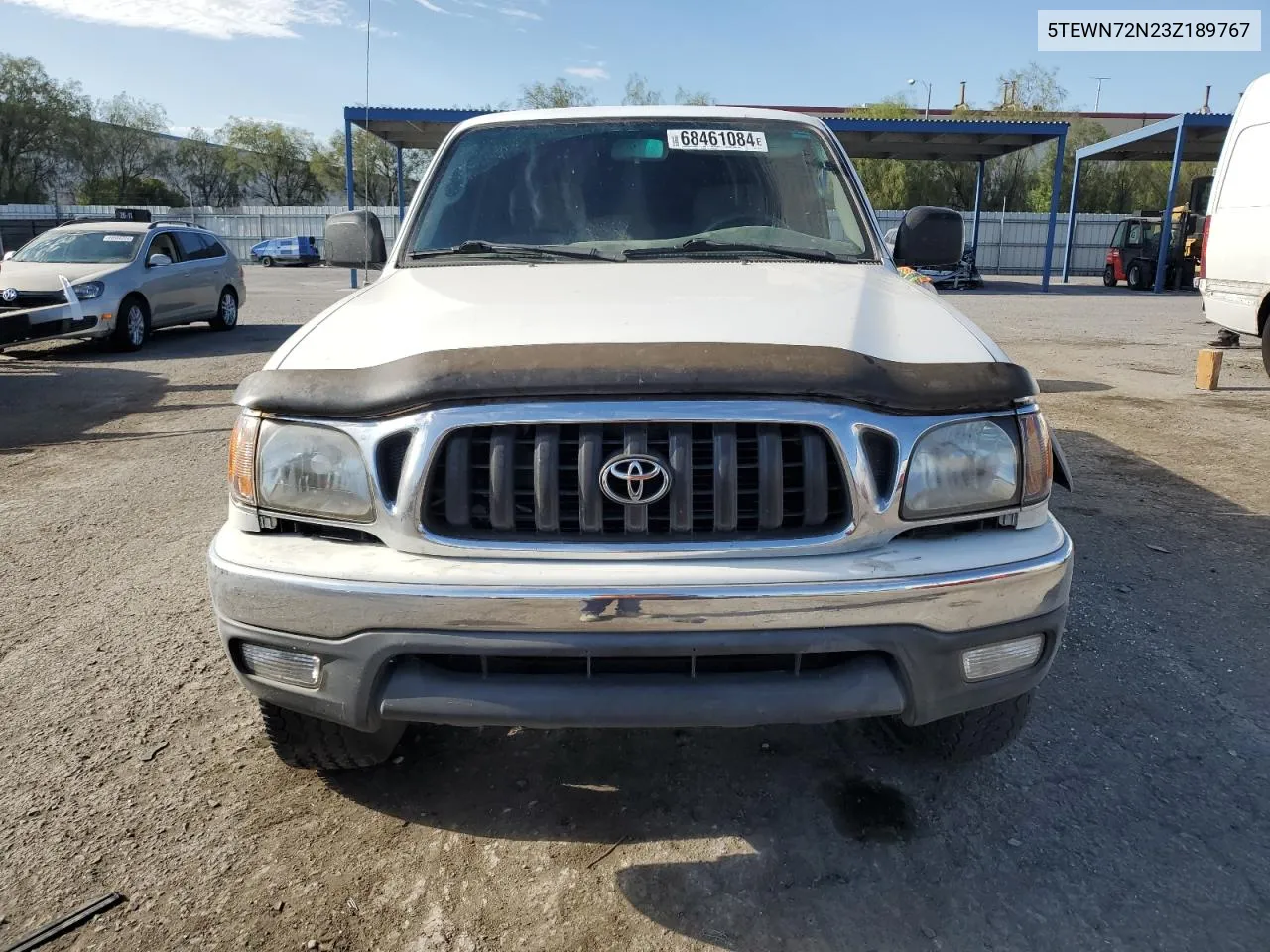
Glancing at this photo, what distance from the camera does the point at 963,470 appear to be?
2.08 m

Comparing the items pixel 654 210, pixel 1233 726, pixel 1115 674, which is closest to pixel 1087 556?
pixel 1115 674

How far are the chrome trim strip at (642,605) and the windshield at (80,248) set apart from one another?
1176 cm

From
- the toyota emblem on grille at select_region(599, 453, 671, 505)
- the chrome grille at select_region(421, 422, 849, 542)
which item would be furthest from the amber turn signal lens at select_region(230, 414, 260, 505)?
the toyota emblem on grille at select_region(599, 453, 671, 505)

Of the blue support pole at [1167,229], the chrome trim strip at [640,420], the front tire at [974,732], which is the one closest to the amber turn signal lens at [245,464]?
the chrome trim strip at [640,420]

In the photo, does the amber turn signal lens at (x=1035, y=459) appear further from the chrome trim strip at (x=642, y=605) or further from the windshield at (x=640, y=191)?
the windshield at (x=640, y=191)

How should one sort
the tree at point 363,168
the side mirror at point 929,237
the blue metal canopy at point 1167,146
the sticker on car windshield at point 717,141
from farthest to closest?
1. the tree at point 363,168
2. the blue metal canopy at point 1167,146
3. the side mirror at point 929,237
4. the sticker on car windshield at point 717,141

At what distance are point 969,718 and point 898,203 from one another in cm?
4906

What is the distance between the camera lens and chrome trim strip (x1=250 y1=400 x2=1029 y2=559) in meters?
1.96

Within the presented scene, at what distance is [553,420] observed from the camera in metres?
1.96

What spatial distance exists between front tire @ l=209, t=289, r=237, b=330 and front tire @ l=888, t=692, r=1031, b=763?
45.1 ft

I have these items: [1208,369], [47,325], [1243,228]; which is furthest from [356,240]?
[1243,228]

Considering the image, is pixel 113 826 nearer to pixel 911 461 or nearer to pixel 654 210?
pixel 911 461

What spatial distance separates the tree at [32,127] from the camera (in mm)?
59500

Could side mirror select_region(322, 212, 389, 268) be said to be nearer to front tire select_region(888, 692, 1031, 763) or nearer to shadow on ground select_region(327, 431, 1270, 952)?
shadow on ground select_region(327, 431, 1270, 952)
